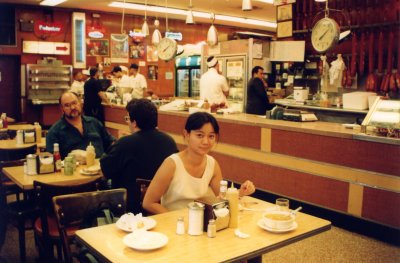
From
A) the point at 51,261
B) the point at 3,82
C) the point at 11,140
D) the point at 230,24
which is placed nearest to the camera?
the point at 51,261

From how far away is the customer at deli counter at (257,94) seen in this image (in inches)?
320

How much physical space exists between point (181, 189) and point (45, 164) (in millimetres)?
1523

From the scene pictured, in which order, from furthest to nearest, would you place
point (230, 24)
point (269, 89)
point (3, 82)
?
1. point (230, 24)
2. point (3, 82)
3. point (269, 89)

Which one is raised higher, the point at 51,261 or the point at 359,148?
the point at 359,148

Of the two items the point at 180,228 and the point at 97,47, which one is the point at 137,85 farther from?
the point at 180,228

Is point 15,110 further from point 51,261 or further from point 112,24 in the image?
point 51,261

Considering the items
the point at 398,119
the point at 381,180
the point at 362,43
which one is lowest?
the point at 381,180

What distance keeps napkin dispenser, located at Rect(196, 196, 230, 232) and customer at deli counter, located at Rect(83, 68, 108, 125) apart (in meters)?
7.38

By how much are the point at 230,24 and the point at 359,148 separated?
11728 mm

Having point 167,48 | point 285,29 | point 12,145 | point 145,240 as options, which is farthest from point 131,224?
point 285,29

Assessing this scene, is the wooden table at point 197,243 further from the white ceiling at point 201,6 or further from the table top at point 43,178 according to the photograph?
the white ceiling at point 201,6

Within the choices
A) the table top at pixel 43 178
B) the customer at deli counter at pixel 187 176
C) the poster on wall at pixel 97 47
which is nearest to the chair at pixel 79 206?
the customer at deli counter at pixel 187 176

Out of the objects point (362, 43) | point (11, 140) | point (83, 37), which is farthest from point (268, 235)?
point (83, 37)

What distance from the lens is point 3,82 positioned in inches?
480
